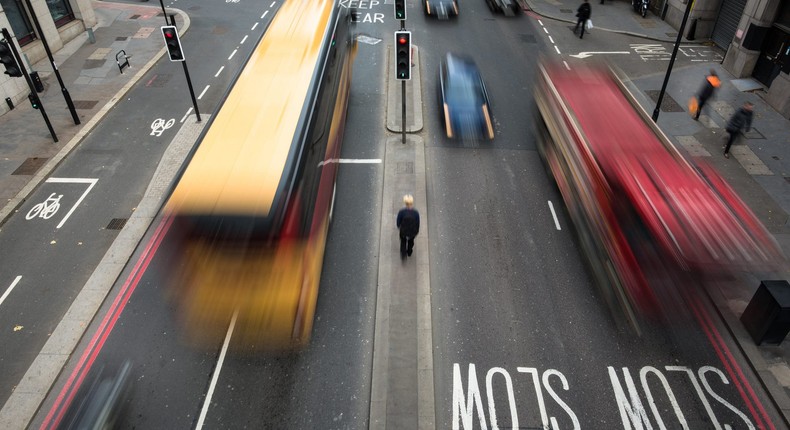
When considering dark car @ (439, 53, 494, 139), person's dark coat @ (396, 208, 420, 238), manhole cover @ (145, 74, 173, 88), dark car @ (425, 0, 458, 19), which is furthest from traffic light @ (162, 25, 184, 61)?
dark car @ (425, 0, 458, 19)

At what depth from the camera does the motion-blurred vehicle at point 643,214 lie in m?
9.24

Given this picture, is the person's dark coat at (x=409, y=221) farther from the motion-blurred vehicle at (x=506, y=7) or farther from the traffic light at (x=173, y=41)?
the motion-blurred vehicle at (x=506, y=7)

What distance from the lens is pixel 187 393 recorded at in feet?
30.8

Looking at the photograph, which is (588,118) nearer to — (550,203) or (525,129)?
(550,203)

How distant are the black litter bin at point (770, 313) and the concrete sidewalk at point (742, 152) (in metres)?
0.25

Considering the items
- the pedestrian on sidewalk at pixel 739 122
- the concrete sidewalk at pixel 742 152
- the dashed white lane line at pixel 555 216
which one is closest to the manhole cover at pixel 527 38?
the concrete sidewalk at pixel 742 152

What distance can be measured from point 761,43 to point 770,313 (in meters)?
15.8

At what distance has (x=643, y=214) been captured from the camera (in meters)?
9.80

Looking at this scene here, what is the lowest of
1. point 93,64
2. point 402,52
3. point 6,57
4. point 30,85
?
point 93,64

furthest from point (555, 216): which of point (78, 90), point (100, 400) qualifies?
point (78, 90)

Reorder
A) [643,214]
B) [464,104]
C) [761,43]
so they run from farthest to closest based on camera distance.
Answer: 1. [761,43]
2. [464,104]
3. [643,214]

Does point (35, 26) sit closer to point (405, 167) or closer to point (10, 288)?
point (10, 288)

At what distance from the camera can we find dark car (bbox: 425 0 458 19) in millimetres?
27344

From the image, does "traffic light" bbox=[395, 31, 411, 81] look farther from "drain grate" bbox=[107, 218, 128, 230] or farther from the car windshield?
"drain grate" bbox=[107, 218, 128, 230]
